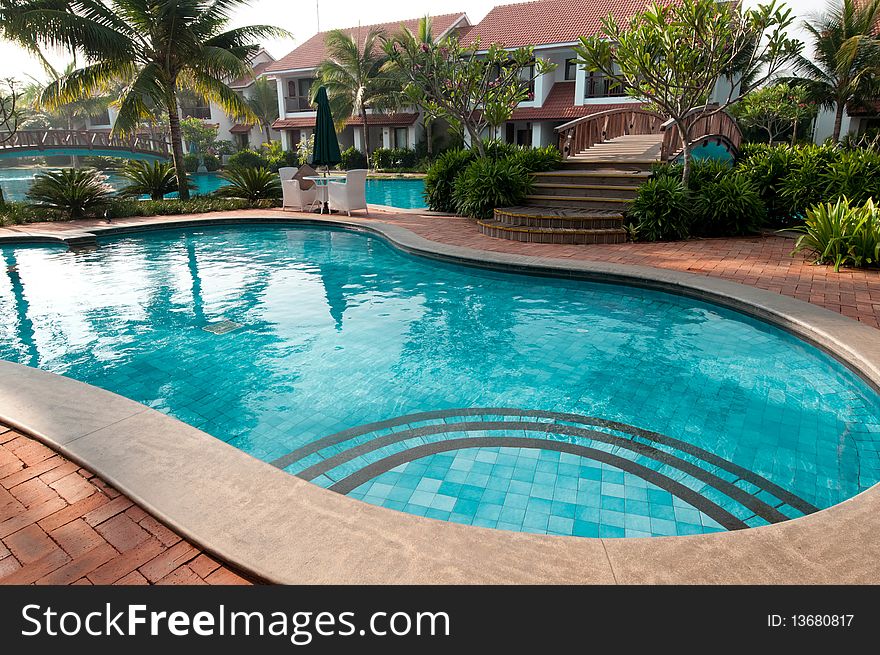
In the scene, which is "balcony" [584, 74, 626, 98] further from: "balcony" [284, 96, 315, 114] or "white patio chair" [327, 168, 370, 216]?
"balcony" [284, 96, 315, 114]

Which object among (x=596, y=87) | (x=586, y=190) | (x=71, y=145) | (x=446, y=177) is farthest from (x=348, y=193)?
(x=71, y=145)

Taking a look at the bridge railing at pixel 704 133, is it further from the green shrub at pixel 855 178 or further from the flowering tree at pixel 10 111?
the flowering tree at pixel 10 111

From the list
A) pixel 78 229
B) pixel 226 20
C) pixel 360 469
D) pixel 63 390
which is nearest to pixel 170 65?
pixel 226 20

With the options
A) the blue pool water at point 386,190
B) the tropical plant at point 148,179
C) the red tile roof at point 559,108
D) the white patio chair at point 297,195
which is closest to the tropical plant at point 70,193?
the blue pool water at point 386,190

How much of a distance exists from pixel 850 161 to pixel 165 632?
42.0 feet

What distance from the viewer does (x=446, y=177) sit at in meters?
16.0

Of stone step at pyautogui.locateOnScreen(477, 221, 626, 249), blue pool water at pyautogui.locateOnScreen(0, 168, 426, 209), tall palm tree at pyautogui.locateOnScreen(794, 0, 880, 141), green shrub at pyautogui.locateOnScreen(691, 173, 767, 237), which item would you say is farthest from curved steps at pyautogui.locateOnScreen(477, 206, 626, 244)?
tall palm tree at pyautogui.locateOnScreen(794, 0, 880, 141)

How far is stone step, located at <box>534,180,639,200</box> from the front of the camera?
42.1 feet

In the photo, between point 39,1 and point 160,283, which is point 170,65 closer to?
point 39,1

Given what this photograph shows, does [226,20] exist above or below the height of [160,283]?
above

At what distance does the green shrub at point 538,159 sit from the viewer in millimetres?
14617

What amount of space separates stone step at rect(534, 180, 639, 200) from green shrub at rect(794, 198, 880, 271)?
4.05m

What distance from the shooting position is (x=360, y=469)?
415cm

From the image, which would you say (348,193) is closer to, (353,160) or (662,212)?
(662,212)
